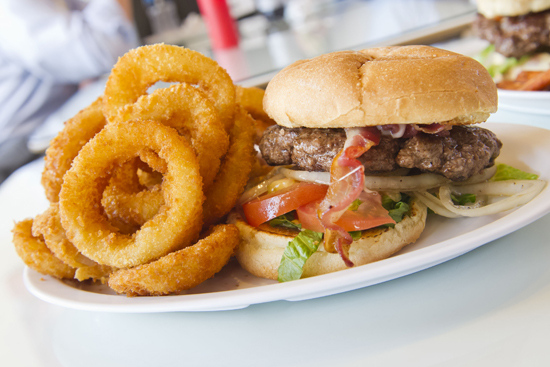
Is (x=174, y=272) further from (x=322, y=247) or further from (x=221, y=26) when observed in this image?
(x=221, y=26)

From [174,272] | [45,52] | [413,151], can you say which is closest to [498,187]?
[413,151]

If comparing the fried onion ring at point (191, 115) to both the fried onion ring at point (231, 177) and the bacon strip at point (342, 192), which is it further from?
the bacon strip at point (342, 192)

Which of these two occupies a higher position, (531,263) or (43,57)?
(43,57)

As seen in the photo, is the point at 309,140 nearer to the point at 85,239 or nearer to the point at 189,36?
the point at 85,239

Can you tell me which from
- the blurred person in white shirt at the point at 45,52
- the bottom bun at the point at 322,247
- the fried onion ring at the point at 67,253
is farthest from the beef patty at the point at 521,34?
the blurred person in white shirt at the point at 45,52

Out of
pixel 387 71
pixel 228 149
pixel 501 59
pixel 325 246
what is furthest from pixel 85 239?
pixel 501 59

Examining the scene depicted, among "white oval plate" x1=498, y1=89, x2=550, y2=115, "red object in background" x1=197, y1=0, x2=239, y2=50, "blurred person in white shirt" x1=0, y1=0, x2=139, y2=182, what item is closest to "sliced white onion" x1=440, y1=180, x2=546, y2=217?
"white oval plate" x1=498, y1=89, x2=550, y2=115

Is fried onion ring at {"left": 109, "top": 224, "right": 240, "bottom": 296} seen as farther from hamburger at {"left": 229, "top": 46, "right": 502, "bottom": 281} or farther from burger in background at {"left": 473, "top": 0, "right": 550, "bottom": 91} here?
burger in background at {"left": 473, "top": 0, "right": 550, "bottom": 91}
